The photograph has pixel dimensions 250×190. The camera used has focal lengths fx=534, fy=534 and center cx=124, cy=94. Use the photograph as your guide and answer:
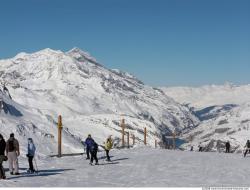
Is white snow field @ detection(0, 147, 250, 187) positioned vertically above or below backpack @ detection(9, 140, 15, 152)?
below

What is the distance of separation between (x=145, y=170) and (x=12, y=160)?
9.42 meters

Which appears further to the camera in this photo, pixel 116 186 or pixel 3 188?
pixel 116 186

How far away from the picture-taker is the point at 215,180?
99.2 feet

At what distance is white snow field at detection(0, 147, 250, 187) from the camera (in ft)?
90.9

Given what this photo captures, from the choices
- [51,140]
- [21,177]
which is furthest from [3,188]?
[51,140]

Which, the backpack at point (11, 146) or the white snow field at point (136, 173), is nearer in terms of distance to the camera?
the white snow field at point (136, 173)

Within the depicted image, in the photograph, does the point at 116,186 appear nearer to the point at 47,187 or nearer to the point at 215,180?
the point at 47,187

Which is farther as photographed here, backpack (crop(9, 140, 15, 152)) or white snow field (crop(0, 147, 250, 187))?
backpack (crop(9, 140, 15, 152))

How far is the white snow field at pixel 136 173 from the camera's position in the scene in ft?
90.9

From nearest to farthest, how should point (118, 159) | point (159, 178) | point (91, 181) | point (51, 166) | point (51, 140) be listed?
point (91, 181) → point (159, 178) → point (51, 166) → point (118, 159) → point (51, 140)

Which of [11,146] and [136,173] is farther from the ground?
[11,146]

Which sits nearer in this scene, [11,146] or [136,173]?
[11,146]

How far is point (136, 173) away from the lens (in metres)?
33.2

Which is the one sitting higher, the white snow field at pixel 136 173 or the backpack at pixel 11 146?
the backpack at pixel 11 146
